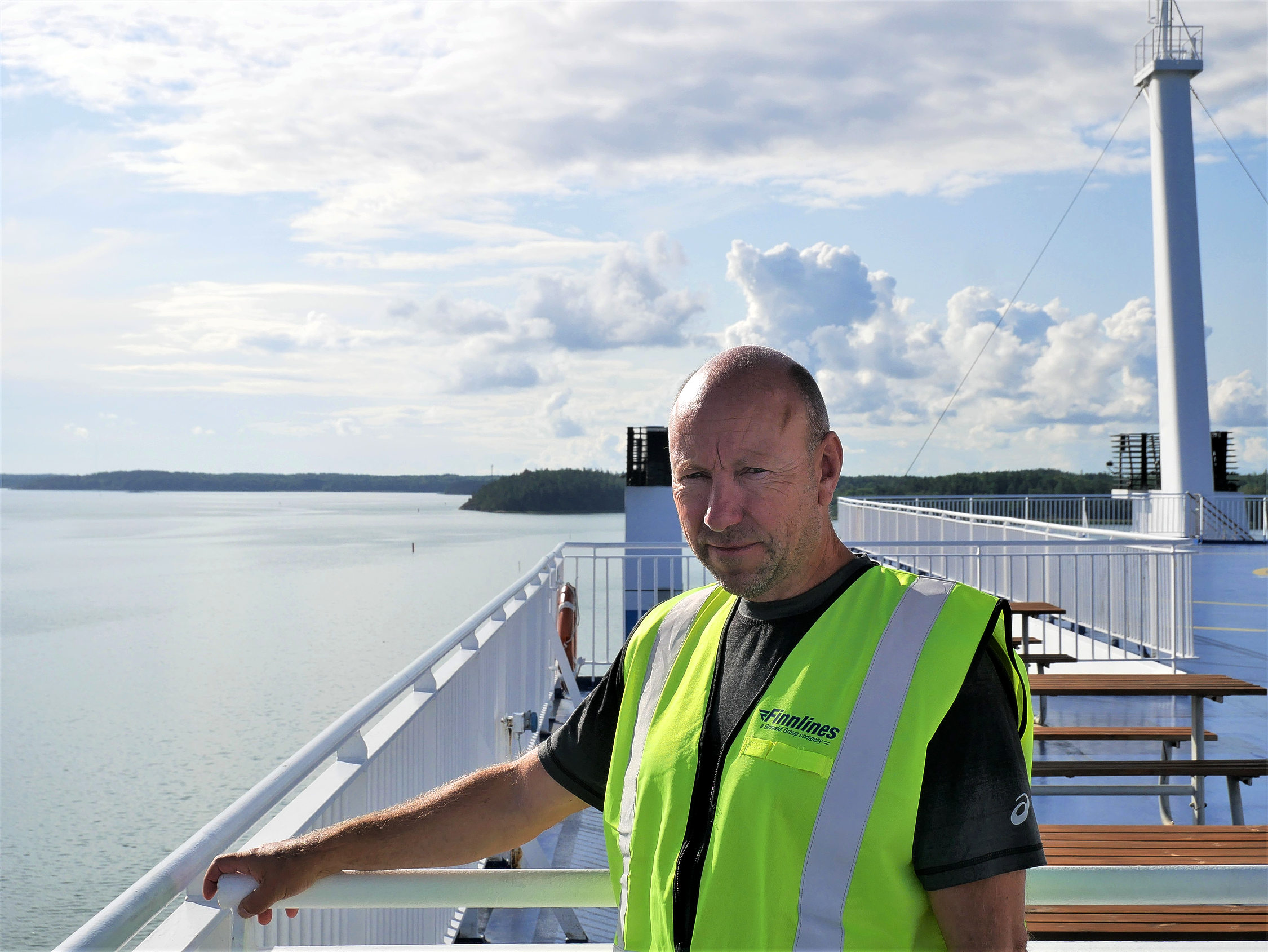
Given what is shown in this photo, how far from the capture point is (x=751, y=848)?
1.40m

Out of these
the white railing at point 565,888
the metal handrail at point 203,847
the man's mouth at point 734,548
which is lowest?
the white railing at point 565,888

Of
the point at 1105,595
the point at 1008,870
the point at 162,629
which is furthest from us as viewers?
the point at 162,629

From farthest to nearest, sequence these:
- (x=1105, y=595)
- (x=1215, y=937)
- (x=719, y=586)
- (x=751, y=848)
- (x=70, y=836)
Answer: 1. (x=70, y=836)
2. (x=1105, y=595)
3. (x=1215, y=937)
4. (x=719, y=586)
5. (x=751, y=848)

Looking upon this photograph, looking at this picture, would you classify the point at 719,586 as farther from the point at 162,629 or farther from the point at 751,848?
the point at 162,629

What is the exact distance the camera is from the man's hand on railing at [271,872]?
1725 mm

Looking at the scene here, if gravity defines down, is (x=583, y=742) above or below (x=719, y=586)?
below

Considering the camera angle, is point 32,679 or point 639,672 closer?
point 639,672

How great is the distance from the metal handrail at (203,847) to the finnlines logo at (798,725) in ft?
3.04

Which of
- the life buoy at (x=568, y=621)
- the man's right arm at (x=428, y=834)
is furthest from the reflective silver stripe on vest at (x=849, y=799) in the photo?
the life buoy at (x=568, y=621)

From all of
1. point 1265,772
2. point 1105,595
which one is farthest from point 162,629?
point 1265,772

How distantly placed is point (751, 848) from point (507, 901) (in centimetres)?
57

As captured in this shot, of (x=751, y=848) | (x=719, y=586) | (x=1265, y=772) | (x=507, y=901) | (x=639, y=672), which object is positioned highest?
(x=719, y=586)

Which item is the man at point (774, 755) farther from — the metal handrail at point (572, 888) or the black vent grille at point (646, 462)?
the black vent grille at point (646, 462)

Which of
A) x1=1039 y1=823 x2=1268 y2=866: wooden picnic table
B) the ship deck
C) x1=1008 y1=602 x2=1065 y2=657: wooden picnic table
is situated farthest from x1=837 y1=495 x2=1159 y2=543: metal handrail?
x1=1039 y1=823 x2=1268 y2=866: wooden picnic table
